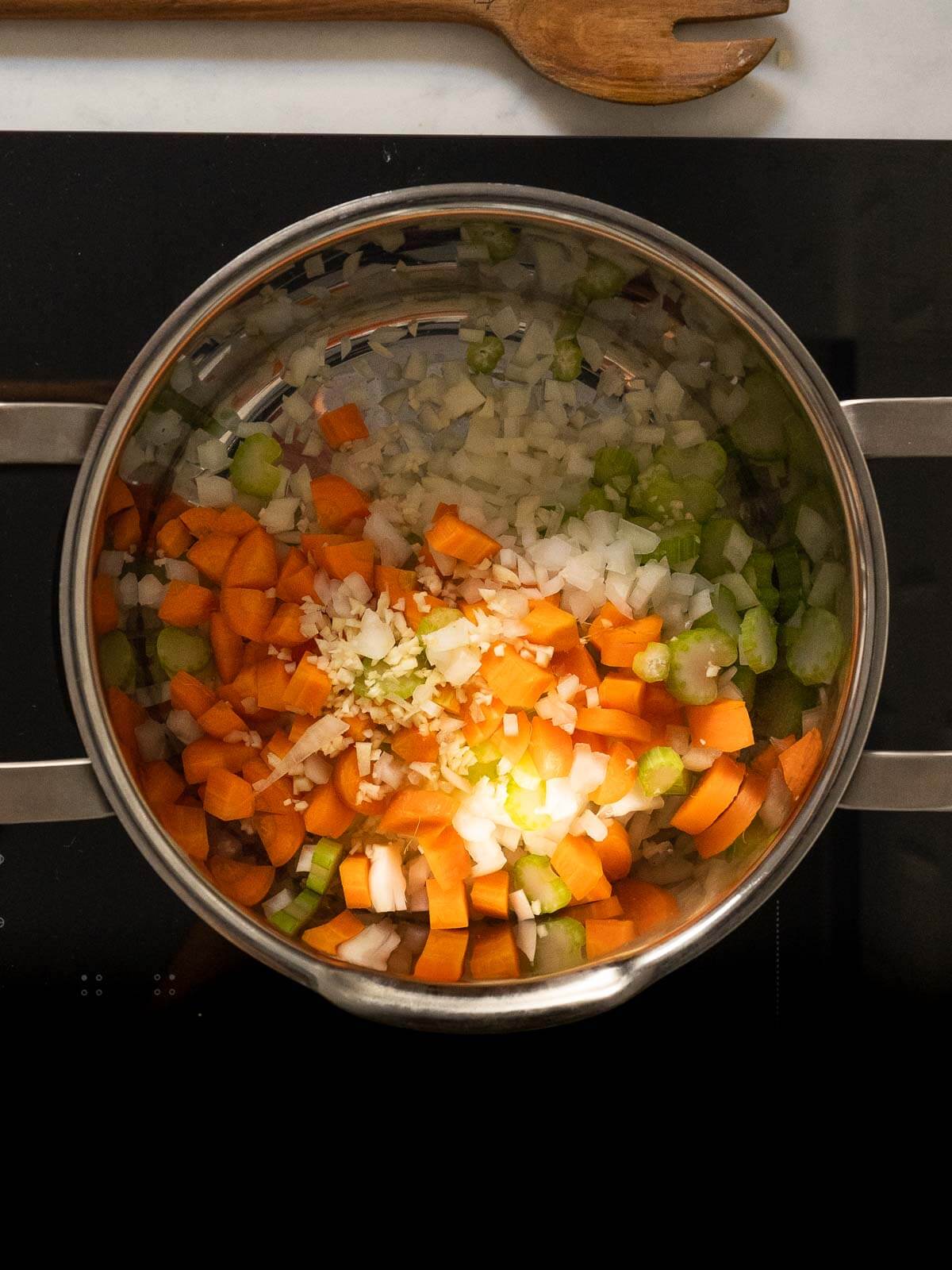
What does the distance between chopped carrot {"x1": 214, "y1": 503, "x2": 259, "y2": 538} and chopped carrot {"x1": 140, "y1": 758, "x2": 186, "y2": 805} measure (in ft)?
0.71

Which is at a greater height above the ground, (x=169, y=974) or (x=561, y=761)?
(x=561, y=761)

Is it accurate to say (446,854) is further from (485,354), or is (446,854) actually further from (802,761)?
(485,354)

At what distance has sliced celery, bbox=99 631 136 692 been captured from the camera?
0.84m

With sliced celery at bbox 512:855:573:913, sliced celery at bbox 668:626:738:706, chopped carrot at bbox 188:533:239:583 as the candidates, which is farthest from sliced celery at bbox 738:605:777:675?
chopped carrot at bbox 188:533:239:583

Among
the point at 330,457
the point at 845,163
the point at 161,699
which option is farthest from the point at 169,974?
the point at 845,163

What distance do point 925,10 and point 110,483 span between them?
33.4 inches

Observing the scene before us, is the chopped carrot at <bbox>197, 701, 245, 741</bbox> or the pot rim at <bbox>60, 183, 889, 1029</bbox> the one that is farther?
the chopped carrot at <bbox>197, 701, 245, 741</bbox>

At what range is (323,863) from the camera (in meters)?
0.86

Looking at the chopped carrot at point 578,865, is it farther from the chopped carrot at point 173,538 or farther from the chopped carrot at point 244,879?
the chopped carrot at point 173,538

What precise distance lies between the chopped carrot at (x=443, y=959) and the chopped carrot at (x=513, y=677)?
217 millimetres

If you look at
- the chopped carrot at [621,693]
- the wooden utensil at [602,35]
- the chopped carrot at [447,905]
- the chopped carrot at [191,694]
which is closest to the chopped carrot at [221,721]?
the chopped carrot at [191,694]

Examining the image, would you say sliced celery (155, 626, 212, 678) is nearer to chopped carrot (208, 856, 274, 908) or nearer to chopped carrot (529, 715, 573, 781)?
chopped carrot (208, 856, 274, 908)

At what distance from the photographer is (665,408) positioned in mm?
924

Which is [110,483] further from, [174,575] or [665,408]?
[665,408]
